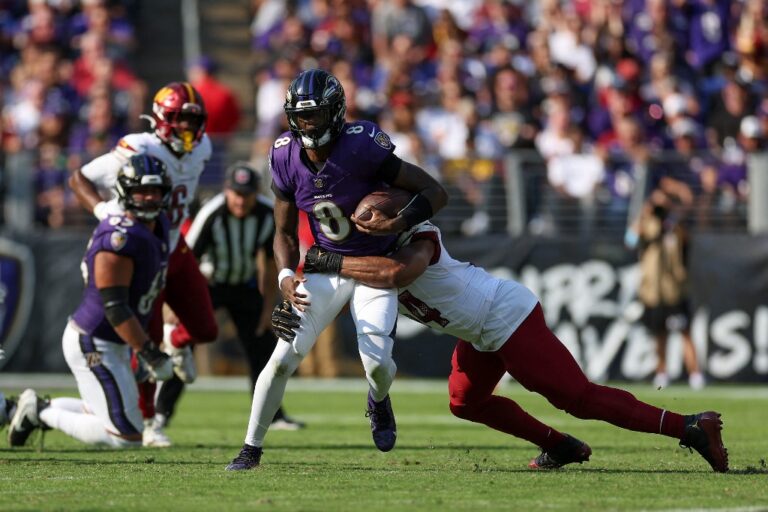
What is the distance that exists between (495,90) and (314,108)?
31.7 ft

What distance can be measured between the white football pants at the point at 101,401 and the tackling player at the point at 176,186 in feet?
2.77

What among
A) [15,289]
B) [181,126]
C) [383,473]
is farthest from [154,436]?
[15,289]

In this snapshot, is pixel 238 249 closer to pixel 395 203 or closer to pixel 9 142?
pixel 395 203

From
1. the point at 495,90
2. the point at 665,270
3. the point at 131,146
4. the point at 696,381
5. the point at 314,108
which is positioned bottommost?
the point at 696,381

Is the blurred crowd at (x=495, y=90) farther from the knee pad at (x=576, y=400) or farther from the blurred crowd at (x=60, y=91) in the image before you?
the knee pad at (x=576, y=400)

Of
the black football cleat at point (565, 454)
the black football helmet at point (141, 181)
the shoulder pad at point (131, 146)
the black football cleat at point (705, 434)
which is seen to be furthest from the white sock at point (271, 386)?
A: the shoulder pad at point (131, 146)

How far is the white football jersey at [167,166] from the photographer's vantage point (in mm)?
9055

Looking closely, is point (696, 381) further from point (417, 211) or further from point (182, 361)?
point (417, 211)

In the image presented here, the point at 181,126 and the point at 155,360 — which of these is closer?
the point at 155,360

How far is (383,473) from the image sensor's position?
6898mm

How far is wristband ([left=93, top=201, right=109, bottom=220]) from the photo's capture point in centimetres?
835

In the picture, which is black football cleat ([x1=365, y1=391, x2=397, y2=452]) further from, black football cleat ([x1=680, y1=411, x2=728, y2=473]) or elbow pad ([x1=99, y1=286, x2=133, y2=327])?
elbow pad ([x1=99, y1=286, x2=133, y2=327])

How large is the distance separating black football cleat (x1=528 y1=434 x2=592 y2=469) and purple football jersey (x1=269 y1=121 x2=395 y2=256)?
1.35 metres

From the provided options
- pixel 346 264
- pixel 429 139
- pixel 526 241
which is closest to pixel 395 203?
pixel 346 264
